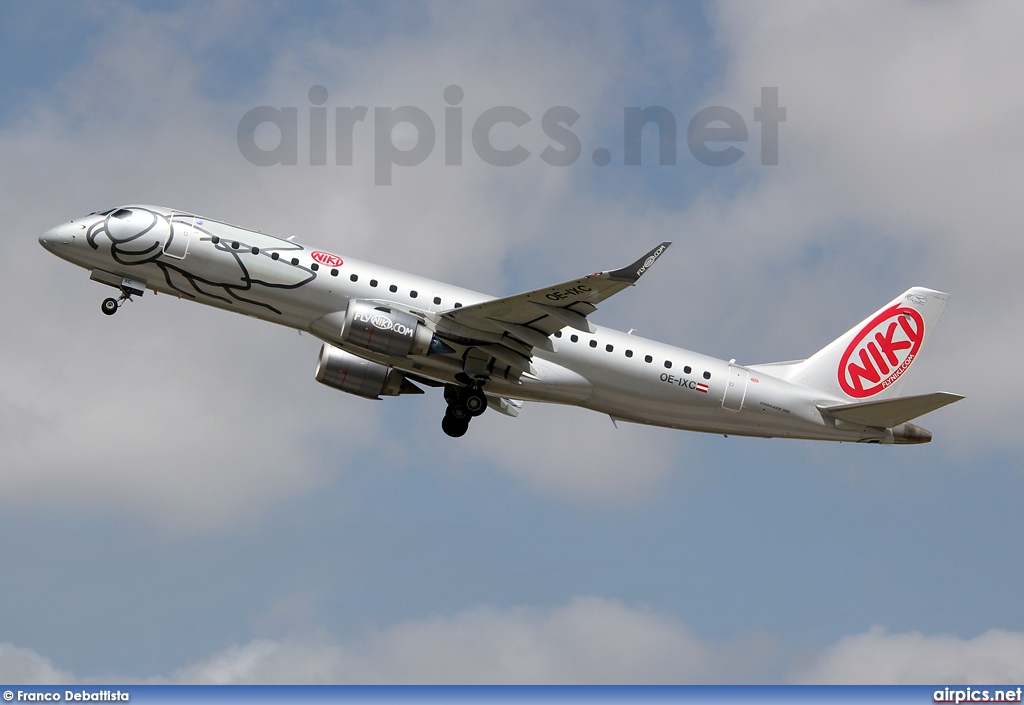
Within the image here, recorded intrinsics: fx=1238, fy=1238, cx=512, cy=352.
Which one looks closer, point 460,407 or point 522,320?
point 522,320

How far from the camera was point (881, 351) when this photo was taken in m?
47.8

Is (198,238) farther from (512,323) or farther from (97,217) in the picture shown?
(512,323)

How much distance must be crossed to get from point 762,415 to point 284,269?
1733 centimetres

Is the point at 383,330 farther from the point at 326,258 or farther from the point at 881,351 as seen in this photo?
the point at 881,351

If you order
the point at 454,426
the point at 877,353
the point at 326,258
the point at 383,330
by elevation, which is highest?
the point at 877,353

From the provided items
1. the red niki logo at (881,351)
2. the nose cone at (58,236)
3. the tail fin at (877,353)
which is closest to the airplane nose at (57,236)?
the nose cone at (58,236)

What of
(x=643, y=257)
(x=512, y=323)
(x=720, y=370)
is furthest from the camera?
(x=720, y=370)

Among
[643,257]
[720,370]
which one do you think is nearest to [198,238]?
[643,257]

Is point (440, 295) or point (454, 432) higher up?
point (440, 295)

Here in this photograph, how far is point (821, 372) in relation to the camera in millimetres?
46250

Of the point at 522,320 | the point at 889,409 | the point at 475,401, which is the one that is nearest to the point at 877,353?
the point at 889,409

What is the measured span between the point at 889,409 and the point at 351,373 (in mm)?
18922

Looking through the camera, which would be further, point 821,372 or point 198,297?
point 821,372

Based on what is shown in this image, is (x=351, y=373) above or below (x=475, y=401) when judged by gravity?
above
